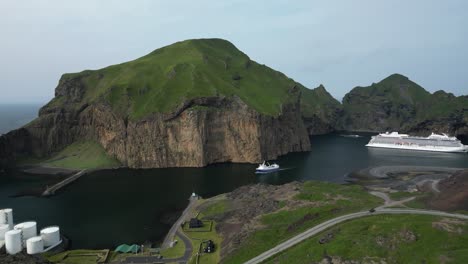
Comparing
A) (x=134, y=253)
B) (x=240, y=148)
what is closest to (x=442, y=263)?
(x=134, y=253)

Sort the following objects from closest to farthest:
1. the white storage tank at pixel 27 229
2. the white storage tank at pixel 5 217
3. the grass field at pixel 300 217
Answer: the grass field at pixel 300 217 → the white storage tank at pixel 27 229 → the white storage tank at pixel 5 217

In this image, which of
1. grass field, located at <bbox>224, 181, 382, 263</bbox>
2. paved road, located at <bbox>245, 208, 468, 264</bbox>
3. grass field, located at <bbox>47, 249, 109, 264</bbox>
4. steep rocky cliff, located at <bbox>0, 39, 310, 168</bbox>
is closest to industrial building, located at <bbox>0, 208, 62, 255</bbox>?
grass field, located at <bbox>47, 249, 109, 264</bbox>

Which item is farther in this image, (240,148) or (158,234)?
(240,148)

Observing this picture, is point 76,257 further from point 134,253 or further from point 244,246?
point 244,246

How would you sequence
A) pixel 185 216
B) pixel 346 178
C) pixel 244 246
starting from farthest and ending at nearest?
pixel 346 178
pixel 185 216
pixel 244 246

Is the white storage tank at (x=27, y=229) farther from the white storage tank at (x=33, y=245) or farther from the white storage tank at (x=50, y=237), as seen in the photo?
the white storage tank at (x=33, y=245)

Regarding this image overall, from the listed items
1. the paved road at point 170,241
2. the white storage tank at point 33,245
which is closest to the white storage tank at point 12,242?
the white storage tank at point 33,245

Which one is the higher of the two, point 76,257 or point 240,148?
point 240,148

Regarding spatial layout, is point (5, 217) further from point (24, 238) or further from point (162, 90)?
A: point (162, 90)
